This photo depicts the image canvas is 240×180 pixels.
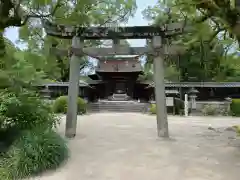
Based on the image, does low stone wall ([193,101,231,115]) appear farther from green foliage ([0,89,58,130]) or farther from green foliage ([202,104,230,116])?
green foliage ([0,89,58,130])

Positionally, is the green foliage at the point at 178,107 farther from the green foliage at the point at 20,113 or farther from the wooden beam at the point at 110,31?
the green foliage at the point at 20,113

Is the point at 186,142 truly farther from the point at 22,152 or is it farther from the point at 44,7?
the point at 44,7

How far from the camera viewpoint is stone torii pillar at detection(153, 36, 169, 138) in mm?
9967

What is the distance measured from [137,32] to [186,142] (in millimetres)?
4080

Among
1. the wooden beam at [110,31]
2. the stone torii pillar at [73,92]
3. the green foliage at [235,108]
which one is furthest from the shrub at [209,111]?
the stone torii pillar at [73,92]

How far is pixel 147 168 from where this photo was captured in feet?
20.7

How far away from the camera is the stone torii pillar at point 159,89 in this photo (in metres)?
9.97

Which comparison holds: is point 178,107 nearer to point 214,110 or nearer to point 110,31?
point 214,110

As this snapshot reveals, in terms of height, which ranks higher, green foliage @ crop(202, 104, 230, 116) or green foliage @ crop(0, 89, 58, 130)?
green foliage @ crop(0, 89, 58, 130)

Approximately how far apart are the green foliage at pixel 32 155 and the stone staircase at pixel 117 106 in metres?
23.4

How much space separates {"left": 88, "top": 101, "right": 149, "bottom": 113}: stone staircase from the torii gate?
19805 millimetres

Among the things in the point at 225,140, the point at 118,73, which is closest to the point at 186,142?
the point at 225,140

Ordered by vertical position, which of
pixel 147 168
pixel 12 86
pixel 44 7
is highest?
pixel 44 7

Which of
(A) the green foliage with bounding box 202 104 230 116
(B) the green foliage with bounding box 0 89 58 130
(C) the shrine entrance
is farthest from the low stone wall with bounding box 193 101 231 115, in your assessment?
(B) the green foliage with bounding box 0 89 58 130
